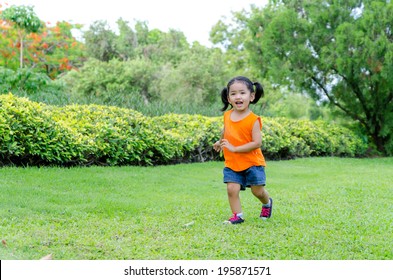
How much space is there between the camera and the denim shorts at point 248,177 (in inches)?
179

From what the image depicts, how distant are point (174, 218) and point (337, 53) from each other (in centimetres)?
1177

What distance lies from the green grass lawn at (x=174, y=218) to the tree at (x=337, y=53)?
313 inches

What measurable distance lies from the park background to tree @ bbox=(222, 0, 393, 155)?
4 cm

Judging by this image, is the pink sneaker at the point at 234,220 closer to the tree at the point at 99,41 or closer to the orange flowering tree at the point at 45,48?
the orange flowering tree at the point at 45,48

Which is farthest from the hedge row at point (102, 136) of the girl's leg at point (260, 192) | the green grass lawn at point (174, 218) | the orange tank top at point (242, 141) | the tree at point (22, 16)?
the tree at point (22, 16)

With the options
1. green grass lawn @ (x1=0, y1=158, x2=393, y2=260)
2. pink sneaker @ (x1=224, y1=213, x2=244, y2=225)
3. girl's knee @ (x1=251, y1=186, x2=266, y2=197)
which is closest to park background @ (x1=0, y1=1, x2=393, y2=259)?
green grass lawn @ (x1=0, y1=158, x2=393, y2=260)

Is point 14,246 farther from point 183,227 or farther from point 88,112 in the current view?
point 88,112

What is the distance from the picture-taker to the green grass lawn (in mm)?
3629

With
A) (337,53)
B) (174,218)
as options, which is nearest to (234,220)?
(174,218)

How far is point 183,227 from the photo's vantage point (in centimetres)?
443

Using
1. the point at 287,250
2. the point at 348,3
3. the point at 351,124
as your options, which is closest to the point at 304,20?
the point at 348,3

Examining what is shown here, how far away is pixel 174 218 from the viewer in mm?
4809

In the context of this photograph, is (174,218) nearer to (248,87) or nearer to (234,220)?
(234,220)

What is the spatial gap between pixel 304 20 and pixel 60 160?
1058 cm
